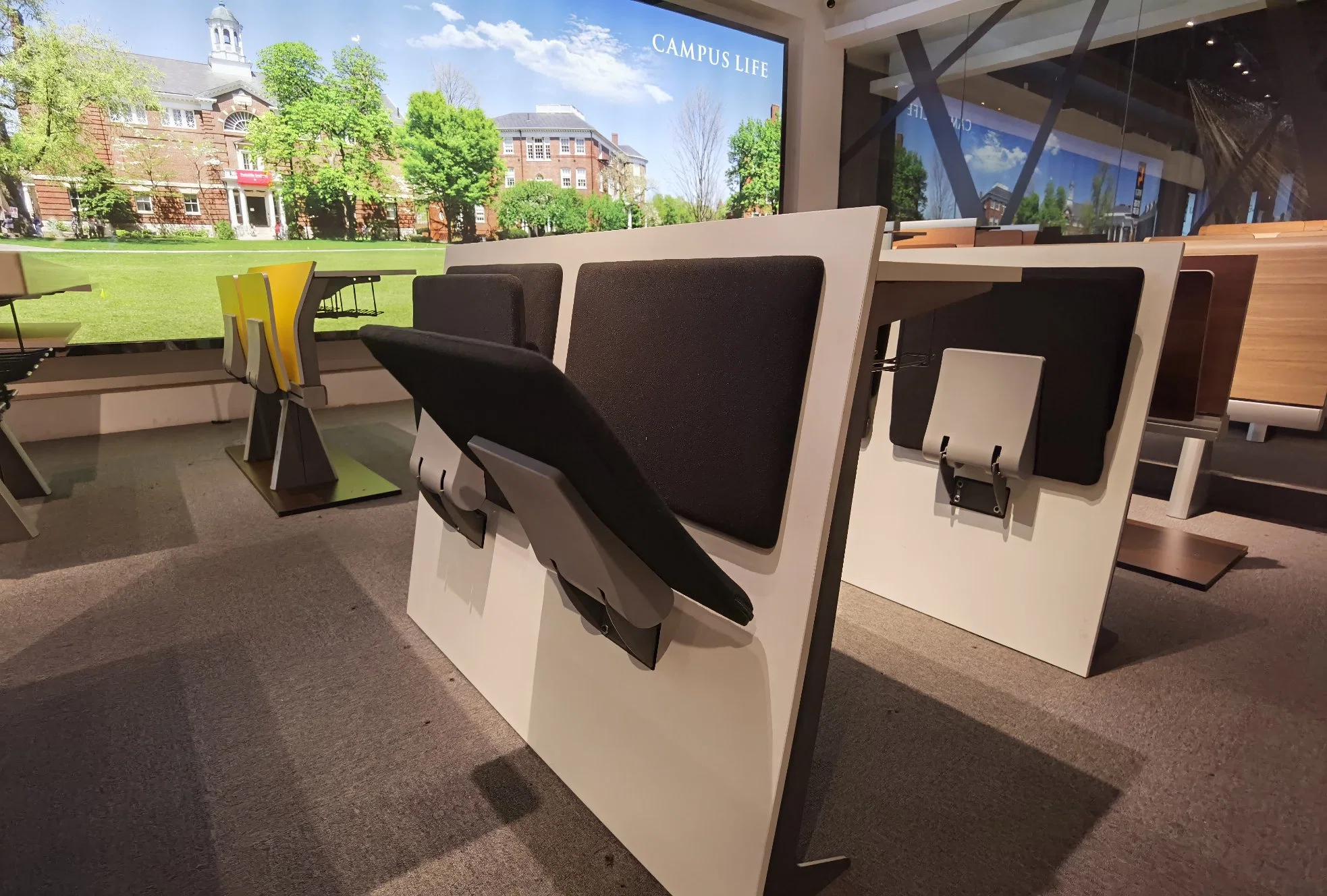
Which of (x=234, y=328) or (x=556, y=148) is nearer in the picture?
(x=234, y=328)

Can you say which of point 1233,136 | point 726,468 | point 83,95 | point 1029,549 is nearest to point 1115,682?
point 1029,549

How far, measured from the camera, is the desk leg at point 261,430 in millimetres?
3277

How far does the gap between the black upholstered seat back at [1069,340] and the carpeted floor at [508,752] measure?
0.55 metres

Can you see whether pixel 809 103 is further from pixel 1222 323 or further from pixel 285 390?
pixel 285 390

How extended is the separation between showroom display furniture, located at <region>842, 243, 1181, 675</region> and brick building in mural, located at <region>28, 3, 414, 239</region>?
174 inches

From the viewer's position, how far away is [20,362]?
7.67 ft

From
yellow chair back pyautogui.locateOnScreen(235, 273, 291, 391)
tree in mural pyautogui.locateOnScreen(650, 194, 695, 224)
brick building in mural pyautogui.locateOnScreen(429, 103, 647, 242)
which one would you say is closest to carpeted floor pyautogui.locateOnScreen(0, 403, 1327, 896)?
yellow chair back pyautogui.locateOnScreen(235, 273, 291, 391)

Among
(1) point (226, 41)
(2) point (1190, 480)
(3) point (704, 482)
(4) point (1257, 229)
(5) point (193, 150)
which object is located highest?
(1) point (226, 41)

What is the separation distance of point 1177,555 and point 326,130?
525 cm

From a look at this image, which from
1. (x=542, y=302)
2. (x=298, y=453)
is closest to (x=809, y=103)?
(x=298, y=453)

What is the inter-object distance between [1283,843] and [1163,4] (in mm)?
6045

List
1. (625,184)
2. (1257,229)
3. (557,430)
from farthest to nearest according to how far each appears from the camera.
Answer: (625,184)
(1257,229)
(557,430)

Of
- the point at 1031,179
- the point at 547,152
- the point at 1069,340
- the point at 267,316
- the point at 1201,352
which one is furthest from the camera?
the point at 1031,179

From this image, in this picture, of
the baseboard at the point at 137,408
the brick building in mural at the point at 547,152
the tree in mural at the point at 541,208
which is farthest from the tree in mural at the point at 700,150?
the baseboard at the point at 137,408
